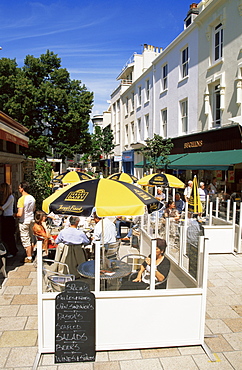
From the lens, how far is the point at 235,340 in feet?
14.3

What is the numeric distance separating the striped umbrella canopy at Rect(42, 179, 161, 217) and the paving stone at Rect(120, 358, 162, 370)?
183 centimetres

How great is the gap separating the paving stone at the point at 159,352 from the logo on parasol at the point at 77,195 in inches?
86.0

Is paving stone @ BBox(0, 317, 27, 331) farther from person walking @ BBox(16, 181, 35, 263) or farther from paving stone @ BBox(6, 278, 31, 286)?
person walking @ BBox(16, 181, 35, 263)

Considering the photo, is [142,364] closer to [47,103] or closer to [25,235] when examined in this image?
[25,235]

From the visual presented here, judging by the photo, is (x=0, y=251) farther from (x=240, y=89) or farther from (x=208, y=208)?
(x=240, y=89)

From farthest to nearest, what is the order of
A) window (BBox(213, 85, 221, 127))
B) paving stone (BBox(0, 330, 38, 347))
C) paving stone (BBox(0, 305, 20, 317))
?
window (BBox(213, 85, 221, 127)) → paving stone (BBox(0, 305, 20, 317)) → paving stone (BBox(0, 330, 38, 347))

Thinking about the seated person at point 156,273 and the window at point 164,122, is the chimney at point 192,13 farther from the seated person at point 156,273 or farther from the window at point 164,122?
the seated person at point 156,273

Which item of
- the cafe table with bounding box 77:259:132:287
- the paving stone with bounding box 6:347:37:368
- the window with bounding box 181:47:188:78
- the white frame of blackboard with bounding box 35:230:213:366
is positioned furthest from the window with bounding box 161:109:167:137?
the paving stone with bounding box 6:347:37:368

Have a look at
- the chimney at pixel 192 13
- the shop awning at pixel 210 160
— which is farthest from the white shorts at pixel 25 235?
the chimney at pixel 192 13

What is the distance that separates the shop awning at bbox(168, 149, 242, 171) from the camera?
43.4 ft

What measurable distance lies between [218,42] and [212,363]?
16325mm

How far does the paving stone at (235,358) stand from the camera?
3.81 m

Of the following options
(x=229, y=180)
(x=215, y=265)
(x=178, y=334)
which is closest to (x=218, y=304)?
(x=178, y=334)

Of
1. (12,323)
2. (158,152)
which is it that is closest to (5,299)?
(12,323)
